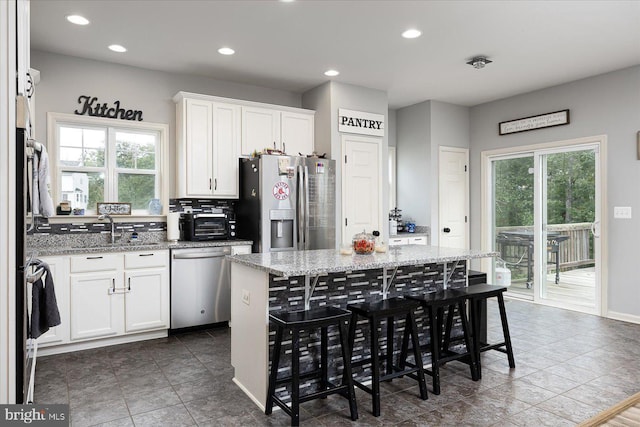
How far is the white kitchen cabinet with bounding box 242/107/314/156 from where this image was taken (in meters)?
4.87

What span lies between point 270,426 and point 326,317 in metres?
0.69

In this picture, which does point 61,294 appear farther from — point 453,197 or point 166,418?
point 453,197

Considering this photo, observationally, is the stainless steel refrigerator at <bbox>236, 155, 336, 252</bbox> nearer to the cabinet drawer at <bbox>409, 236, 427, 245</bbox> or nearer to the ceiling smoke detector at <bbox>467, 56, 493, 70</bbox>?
the cabinet drawer at <bbox>409, 236, 427, 245</bbox>

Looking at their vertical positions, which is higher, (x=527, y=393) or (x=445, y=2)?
(x=445, y=2)

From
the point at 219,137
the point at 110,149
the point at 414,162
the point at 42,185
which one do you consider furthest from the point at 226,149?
the point at 414,162

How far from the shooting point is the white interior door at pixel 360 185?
522 centimetres

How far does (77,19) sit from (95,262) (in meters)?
2.06

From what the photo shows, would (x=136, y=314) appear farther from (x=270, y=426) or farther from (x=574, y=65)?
(x=574, y=65)

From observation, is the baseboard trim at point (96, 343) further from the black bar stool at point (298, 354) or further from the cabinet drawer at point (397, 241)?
the cabinet drawer at point (397, 241)

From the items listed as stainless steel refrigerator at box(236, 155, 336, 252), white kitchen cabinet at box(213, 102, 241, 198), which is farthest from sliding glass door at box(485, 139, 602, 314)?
white kitchen cabinet at box(213, 102, 241, 198)

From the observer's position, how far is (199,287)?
430cm

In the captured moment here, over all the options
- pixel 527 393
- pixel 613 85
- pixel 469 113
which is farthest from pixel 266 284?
pixel 469 113

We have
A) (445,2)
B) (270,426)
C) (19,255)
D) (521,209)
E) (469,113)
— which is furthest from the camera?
(469,113)

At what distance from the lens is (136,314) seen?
3.96 m
